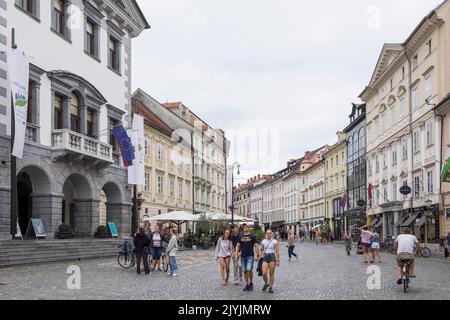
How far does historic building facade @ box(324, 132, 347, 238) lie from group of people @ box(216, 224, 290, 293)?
5562 centimetres

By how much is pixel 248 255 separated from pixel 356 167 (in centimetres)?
5316

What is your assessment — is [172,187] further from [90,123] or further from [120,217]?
[90,123]

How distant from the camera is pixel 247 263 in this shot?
16.2 meters

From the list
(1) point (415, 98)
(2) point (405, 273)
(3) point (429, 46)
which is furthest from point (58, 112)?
(1) point (415, 98)

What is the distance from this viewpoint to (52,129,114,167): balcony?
1135 inches

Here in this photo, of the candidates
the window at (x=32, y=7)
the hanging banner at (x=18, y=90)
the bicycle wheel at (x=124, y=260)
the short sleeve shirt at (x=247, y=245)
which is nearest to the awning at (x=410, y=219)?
the bicycle wheel at (x=124, y=260)

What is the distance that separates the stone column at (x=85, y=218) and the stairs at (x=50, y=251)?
1606mm

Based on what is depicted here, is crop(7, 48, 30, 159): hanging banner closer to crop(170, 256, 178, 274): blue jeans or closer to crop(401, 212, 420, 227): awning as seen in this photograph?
crop(170, 256, 178, 274): blue jeans

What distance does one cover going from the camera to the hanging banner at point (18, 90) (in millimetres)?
22609

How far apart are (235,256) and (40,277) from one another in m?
5.80

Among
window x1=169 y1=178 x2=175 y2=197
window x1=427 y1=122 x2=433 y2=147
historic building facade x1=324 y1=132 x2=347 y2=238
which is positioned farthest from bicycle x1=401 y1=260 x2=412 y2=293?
historic building facade x1=324 y1=132 x2=347 y2=238
